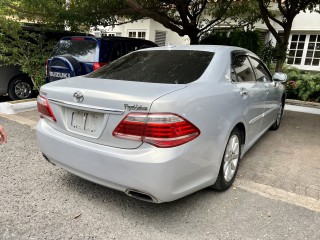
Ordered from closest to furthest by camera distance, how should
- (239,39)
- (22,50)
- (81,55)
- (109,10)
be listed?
(81,55)
(22,50)
(109,10)
(239,39)

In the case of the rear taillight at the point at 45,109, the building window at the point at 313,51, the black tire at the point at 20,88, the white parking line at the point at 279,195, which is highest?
the building window at the point at 313,51

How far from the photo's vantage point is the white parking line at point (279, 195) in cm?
314

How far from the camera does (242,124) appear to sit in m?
3.45

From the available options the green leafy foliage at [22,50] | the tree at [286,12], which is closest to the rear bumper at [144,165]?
the green leafy foliage at [22,50]

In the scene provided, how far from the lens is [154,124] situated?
Result: 234cm

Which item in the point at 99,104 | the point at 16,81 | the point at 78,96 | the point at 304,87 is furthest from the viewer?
the point at 304,87

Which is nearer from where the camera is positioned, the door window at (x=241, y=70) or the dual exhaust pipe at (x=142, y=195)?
the dual exhaust pipe at (x=142, y=195)

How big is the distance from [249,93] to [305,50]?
1121 cm

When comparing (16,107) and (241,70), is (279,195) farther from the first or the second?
(16,107)

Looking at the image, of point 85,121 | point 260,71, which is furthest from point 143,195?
point 260,71

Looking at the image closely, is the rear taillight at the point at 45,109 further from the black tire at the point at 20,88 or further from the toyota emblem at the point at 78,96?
the black tire at the point at 20,88

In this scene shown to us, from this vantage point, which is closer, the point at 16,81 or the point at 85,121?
the point at 85,121

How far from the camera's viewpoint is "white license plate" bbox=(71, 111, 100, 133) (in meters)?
2.62

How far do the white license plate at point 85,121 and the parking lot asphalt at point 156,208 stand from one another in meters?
0.81
